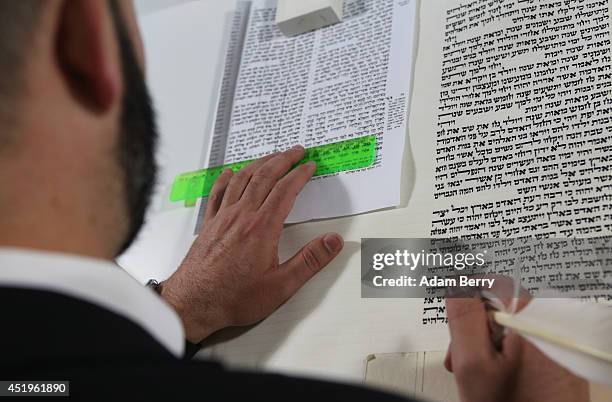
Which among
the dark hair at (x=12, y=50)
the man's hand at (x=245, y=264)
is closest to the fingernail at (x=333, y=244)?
the man's hand at (x=245, y=264)

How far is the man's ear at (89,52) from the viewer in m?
0.37

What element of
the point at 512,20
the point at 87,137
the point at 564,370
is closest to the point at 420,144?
the point at 512,20

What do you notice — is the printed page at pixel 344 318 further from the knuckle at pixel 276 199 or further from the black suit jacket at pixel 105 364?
the black suit jacket at pixel 105 364

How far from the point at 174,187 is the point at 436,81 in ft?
1.22

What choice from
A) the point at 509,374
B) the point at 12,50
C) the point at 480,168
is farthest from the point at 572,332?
the point at 12,50

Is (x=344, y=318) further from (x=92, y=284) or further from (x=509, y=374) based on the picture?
(x=92, y=284)

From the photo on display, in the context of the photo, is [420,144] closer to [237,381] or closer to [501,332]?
[501,332]

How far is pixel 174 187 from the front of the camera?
89 cm

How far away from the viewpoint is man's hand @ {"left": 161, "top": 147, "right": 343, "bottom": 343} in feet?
2.29

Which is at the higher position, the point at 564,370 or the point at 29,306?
the point at 29,306

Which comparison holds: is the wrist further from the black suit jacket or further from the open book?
the black suit jacket

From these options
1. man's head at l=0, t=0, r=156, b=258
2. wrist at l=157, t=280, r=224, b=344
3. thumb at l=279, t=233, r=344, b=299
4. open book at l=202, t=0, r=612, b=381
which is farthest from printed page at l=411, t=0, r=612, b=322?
man's head at l=0, t=0, r=156, b=258

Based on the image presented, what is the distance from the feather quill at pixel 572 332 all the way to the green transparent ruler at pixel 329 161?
0.92 feet

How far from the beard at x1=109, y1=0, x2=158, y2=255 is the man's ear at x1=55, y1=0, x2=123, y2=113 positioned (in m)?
0.02
